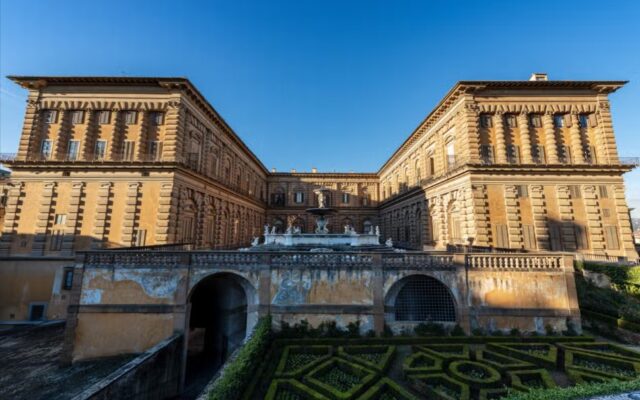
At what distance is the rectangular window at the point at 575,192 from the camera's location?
826 inches

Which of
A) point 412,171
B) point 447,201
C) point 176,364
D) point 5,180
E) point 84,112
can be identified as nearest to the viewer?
point 176,364

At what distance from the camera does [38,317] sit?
18656mm

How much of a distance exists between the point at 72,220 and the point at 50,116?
9.17m

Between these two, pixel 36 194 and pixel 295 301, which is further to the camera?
pixel 36 194

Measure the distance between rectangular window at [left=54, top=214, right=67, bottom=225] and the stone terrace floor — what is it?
773cm

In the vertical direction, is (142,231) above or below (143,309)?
above

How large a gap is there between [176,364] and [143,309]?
2.97 meters

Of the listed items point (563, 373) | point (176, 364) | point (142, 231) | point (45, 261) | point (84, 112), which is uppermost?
point (84, 112)

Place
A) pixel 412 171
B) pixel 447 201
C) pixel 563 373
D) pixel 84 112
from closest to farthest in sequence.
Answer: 1. pixel 563 373
2. pixel 84 112
3. pixel 447 201
4. pixel 412 171

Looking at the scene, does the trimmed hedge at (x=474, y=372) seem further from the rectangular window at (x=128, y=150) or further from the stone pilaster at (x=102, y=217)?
the rectangular window at (x=128, y=150)

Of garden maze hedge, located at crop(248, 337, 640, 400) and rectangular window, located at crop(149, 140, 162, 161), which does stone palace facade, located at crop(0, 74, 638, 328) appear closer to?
rectangular window, located at crop(149, 140, 162, 161)

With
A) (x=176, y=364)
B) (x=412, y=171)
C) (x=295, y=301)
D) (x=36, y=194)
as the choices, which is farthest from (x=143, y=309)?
(x=412, y=171)

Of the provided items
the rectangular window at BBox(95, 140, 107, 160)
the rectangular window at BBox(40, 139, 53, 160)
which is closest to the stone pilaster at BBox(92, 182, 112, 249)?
the rectangular window at BBox(95, 140, 107, 160)

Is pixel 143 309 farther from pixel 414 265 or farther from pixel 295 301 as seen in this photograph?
pixel 414 265
